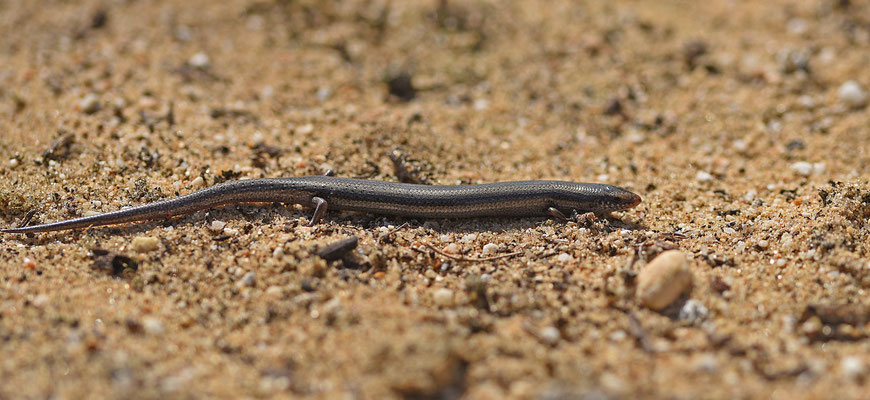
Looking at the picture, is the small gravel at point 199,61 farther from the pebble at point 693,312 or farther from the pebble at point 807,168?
the pebble at point 807,168

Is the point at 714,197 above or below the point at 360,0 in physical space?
below

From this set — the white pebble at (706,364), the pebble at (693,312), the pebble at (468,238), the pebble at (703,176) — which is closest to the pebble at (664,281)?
the pebble at (693,312)

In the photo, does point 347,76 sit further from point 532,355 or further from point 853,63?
point 853,63

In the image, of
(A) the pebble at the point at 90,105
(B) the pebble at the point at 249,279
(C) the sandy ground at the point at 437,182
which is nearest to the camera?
(C) the sandy ground at the point at 437,182

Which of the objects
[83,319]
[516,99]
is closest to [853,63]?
[516,99]

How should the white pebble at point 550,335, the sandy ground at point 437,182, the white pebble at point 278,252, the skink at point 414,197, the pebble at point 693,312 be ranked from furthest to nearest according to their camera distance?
the skink at point 414,197 → the white pebble at point 278,252 → the pebble at point 693,312 → the white pebble at point 550,335 → the sandy ground at point 437,182

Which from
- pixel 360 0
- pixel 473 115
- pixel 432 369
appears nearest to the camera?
pixel 432 369
